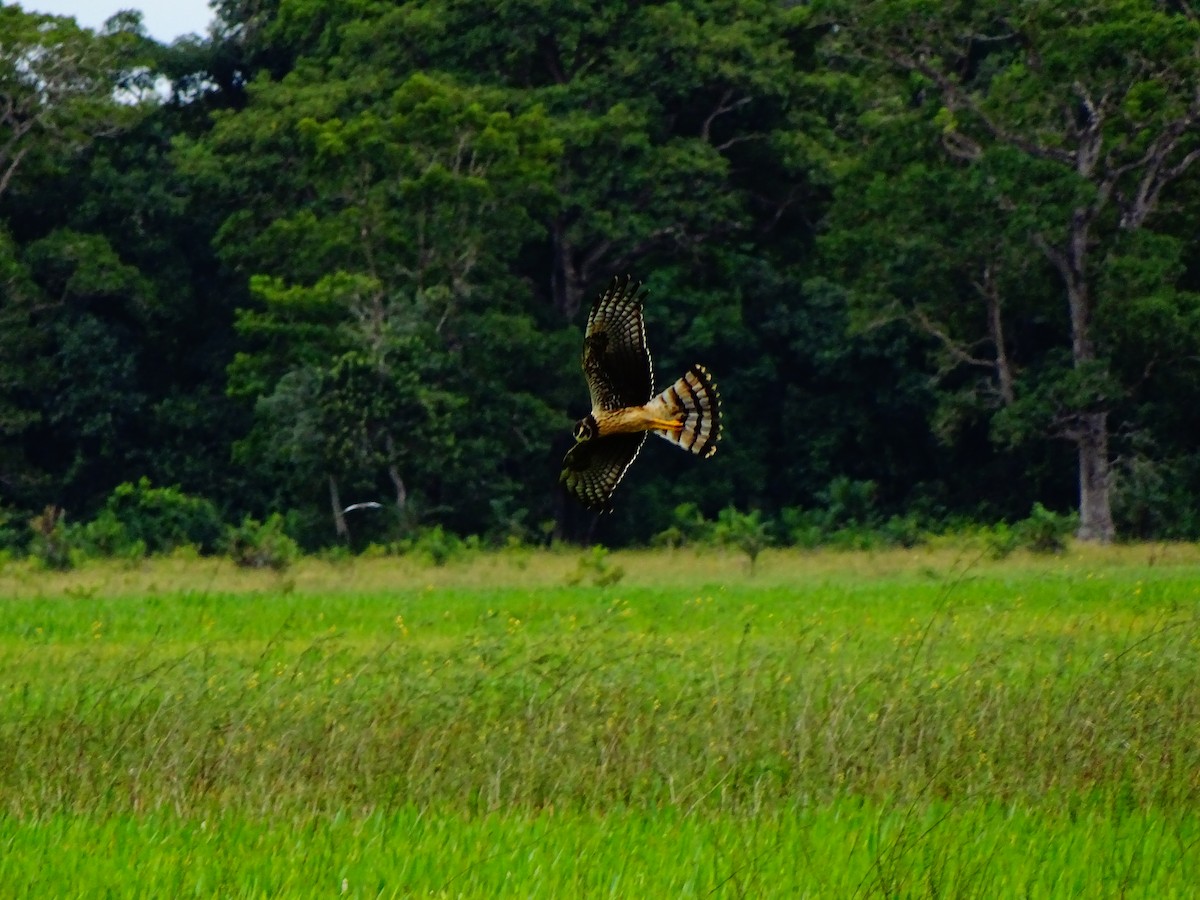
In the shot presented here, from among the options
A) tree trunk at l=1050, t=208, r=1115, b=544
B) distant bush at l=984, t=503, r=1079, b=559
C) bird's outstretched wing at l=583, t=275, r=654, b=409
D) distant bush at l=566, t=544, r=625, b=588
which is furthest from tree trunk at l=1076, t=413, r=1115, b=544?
bird's outstretched wing at l=583, t=275, r=654, b=409

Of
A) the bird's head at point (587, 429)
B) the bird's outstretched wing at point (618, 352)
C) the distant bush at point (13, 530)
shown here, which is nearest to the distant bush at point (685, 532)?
the distant bush at point (13, 530)

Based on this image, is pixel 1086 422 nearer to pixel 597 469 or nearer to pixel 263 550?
pixel 263 550

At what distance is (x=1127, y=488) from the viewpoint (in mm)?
27062

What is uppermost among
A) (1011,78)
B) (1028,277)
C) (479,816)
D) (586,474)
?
(1011,78)

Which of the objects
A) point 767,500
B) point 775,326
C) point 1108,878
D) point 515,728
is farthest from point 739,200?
point 1108,878

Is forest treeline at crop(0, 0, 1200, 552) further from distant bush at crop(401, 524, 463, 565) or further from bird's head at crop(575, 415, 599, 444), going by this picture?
bird's head at crop(575, 415, 599, 444)

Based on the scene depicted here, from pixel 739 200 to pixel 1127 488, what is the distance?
7968 mm

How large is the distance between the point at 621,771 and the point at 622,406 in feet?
11.5

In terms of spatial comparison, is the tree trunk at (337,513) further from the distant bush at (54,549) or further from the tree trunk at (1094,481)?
the tree trunk at (1094,481)

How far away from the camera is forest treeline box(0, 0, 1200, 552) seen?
26734 millimetres

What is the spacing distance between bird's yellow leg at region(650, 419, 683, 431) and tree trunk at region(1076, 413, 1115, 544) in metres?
21.5

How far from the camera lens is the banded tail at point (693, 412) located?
5867 mm

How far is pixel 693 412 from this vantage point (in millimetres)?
6062

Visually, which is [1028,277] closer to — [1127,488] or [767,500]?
[1127,488]
